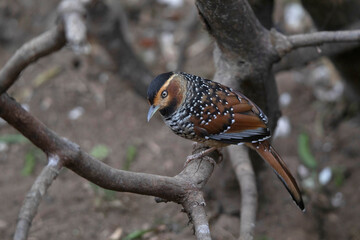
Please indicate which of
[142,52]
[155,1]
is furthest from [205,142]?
[155,1]

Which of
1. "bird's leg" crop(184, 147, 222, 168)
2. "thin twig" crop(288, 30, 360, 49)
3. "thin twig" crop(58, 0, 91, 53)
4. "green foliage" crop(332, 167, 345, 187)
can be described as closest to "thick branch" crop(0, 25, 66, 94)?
"thin twig" crop(58, 0, 91, 53)

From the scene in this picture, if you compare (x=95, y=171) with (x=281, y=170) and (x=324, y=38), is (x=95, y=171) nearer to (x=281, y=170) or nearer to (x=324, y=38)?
(x=281, y=170)

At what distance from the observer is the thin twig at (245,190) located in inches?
135

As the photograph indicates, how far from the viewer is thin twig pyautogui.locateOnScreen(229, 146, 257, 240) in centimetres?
343

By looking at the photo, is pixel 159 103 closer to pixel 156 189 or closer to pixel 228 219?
pixel 156 189

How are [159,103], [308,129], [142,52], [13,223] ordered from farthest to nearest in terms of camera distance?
[142,52], [308,129], [13,223], [159,103]

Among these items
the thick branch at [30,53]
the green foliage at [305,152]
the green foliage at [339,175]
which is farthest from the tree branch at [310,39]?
the green foliage at [339,175]

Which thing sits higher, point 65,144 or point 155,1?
point 65,144

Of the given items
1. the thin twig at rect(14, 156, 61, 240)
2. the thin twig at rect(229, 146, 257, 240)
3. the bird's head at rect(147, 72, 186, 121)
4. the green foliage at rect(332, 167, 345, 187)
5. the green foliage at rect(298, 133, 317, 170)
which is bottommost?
the green foliage at rect(332, 167, 345, 187)

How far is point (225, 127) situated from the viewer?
3.50 m

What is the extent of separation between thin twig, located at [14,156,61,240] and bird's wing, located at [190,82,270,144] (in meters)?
1.24

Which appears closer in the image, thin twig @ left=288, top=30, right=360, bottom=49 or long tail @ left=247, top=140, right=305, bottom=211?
long tail @ left=247, top=140, right=305, bottom=211

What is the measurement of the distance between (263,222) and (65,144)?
9.86 feet

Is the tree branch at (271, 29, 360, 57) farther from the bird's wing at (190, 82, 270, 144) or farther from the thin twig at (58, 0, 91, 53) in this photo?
the thin twig at (58, 0, 91, 53)
